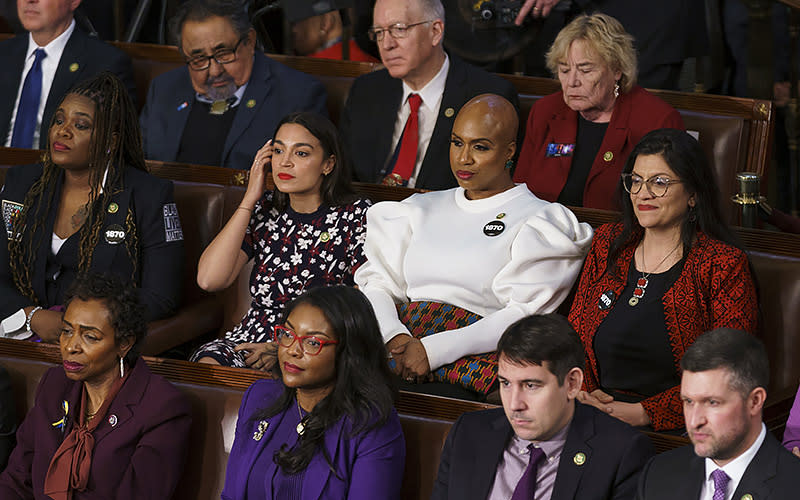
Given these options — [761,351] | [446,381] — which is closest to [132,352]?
[446,381]

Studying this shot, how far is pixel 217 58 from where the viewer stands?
3623mm

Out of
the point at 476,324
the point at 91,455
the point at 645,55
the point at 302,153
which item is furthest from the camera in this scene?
the point at 645,55

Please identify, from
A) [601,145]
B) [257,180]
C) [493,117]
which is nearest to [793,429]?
[493,117]

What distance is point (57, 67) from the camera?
3.88 m

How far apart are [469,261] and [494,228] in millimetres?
93

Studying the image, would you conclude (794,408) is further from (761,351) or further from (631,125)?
(631,125)

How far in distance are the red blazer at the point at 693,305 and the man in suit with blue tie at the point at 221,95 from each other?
133 cm

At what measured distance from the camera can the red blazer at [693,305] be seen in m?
2.39

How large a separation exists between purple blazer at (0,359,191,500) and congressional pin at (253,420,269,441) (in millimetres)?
164

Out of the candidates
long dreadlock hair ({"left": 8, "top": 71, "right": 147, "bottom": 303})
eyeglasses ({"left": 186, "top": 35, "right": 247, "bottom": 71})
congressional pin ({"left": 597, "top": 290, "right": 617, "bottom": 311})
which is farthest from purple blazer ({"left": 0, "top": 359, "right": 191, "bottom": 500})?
eyeglasses ({"left": 186, "top": 35, "right": 247, "bottom": 71})

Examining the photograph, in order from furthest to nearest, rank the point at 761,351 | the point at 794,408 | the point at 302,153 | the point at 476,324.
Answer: the point at 302,153 → the point at 476,324 → the point at 794,408 → the point at 761,351

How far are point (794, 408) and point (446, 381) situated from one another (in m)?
0.75

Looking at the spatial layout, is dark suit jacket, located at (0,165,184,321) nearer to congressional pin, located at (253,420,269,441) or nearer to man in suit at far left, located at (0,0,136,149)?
congressional pin, located at (253,420,269,441)

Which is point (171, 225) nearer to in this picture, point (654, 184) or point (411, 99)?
point (411, 99)
